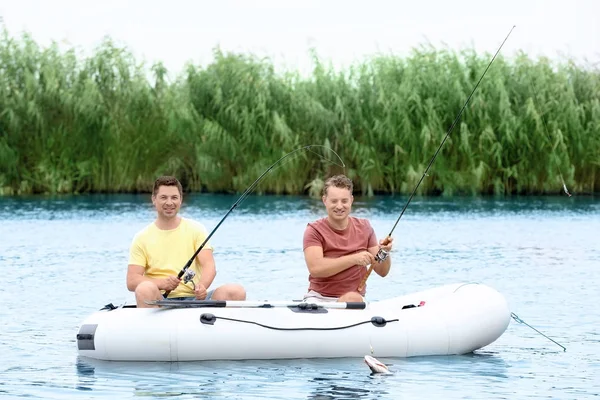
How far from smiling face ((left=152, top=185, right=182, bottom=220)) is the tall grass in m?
19.2

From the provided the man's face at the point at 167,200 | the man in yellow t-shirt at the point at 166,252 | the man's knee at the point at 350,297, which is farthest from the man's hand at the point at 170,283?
the man's knee at the point at 350,297

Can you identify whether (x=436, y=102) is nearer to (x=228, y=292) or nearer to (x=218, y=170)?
(x=218, y=170)

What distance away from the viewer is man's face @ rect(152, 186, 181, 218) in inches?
306

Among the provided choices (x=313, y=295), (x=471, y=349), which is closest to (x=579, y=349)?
(x=471, y=349)

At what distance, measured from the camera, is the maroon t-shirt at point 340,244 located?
7.94 meters

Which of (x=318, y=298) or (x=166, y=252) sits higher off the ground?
(x=166, y=252)

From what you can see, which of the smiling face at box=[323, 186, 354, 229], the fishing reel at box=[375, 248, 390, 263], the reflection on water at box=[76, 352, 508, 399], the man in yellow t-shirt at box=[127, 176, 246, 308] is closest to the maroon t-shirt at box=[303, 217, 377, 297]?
the smiling face at box=[323, 186, 354, 229]

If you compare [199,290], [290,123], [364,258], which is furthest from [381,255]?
[290,123]

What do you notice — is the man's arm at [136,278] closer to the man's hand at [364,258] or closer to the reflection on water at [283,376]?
the reflection on water at [283,376]

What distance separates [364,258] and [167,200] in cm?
125

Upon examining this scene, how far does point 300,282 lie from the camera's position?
1295 cm

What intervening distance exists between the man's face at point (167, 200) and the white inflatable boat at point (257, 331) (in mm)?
566

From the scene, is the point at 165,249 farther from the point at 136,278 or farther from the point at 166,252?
the point at 136,278

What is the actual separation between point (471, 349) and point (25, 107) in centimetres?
2193
